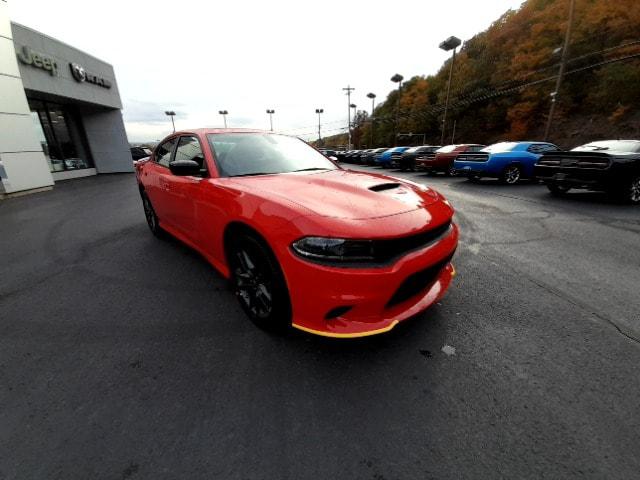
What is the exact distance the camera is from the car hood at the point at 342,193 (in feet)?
6.49

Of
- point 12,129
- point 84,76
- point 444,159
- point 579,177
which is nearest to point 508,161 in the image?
point 579,177

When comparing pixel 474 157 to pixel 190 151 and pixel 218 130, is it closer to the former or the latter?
pixel 218 130

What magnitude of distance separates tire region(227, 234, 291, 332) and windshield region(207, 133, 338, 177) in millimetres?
779

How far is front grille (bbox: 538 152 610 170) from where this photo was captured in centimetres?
630

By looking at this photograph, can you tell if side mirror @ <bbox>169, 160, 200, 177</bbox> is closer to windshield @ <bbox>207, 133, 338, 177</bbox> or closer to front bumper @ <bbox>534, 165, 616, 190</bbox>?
windshield @ <bbox>207, 133, 338, 177</bbox>

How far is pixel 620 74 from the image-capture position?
30.8 metres

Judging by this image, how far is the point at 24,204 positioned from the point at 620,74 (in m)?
47.2

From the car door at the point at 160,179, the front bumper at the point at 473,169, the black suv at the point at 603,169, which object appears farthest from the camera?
the front bumper at the point at 473,169

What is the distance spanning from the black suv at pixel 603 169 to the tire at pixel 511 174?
2.04 metres

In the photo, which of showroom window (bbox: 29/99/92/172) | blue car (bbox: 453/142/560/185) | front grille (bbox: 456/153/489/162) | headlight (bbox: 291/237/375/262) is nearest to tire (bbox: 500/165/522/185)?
blue car (bbox: 453/142/560/185)

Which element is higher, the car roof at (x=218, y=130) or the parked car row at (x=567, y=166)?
the car roof at (x=218, y=130)

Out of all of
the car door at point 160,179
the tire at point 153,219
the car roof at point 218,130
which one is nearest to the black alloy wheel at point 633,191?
the car roof at point 218,130

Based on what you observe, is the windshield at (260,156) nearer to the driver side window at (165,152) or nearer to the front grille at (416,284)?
the driver side window at (165,152)

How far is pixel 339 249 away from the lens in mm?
1803
